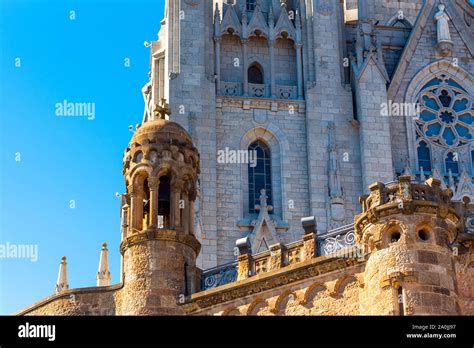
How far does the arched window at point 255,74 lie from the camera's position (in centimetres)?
5922

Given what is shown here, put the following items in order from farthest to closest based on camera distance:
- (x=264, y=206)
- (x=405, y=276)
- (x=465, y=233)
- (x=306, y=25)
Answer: (x=306, y=25)
(x=264, y=206)
(x=465, y=233)
(x=405, y=276)

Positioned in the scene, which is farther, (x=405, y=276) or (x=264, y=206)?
(x=264, y=206)

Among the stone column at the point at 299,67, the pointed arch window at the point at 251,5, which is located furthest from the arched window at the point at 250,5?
the stone column at the point at 299,67

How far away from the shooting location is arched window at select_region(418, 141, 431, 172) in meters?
58.3

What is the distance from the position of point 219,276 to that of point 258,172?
65.4 feet

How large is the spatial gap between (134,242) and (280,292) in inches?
167

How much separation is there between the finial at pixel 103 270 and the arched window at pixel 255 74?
9039 millimetres

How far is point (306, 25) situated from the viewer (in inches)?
2347

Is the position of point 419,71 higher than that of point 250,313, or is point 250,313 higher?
point 419,71

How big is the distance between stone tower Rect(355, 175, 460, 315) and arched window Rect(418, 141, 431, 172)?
25334 millimetres

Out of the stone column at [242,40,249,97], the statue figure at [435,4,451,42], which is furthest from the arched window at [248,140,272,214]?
the statue figure at [435,4,451,42]
